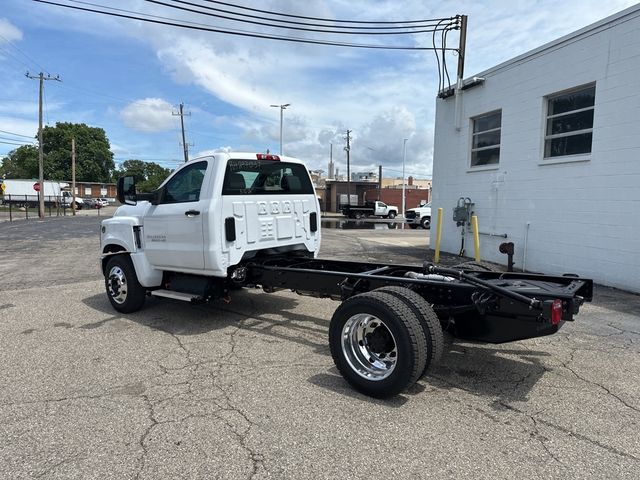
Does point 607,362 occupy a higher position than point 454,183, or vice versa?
point 454,183

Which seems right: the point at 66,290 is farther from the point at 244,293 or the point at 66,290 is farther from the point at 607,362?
the point at 607,362

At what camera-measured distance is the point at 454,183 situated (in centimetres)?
1312

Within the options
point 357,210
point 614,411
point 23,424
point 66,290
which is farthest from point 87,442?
point 357,210

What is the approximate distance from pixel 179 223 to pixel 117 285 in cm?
167

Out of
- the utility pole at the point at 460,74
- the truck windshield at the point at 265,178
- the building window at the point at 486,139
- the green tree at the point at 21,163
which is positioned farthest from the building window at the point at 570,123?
the green tree at the point at 21,163

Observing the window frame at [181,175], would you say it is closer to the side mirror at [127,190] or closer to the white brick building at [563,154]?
the side mirror at [127,190]

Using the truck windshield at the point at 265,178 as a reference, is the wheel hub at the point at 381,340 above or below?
below

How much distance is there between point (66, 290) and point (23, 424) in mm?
5519

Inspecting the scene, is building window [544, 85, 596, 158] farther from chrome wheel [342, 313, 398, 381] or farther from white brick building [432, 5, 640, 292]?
chrome wheel [342, 313, 398, 381]

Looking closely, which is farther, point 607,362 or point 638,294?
point 638,294

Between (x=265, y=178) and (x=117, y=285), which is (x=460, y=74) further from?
(x=117, y=285)

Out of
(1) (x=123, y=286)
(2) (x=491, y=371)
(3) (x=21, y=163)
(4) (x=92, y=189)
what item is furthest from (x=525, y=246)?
(3) (x=21, y=163)

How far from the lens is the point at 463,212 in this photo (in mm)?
12172

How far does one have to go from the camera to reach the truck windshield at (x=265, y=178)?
18.5ft
